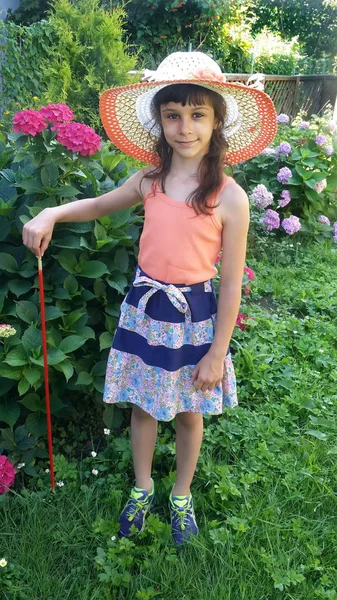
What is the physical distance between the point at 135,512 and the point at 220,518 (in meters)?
0.34

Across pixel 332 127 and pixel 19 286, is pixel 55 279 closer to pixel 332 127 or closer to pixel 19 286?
pixel 19 286

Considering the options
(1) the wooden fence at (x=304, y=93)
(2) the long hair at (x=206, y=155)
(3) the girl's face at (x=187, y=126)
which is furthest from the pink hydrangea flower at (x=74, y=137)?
(1) the wooden fence at (x=304, y=93)

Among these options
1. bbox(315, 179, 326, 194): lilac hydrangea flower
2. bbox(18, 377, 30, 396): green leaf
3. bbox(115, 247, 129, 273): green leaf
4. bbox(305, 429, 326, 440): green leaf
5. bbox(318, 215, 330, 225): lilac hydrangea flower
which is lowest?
bbox(305, 429, 326, 440): green leaf

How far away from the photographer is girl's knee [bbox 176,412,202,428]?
1.80 meters

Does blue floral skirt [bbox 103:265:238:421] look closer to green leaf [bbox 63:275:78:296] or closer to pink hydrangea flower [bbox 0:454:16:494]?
green leaf [bbox 63:275:78:296]

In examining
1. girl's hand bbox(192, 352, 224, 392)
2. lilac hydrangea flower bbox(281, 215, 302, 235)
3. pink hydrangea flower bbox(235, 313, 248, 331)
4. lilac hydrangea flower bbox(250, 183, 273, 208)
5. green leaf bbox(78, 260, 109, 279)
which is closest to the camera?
girl's hand bbox(192, 352, 224, 392)

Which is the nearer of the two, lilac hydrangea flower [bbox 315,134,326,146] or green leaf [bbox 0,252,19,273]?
green leaf [bbox 0,252,19,273]

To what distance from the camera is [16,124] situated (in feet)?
6.72

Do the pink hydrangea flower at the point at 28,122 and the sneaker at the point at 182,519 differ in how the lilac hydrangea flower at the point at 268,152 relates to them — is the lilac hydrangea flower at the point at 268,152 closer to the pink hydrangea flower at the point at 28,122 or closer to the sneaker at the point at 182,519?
the pink hydrangea flower at the point at 28,122

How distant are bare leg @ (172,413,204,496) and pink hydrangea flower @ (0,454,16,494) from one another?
61cm

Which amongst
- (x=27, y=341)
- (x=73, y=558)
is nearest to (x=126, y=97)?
(x=27, y=341)

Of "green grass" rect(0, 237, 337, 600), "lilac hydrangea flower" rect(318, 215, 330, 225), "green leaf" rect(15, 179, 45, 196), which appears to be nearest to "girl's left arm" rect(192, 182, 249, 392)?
"green grass" rect(0, 237, 337, 600)

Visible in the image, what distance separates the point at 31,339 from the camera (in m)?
1.97

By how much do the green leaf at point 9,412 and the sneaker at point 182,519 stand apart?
0.68 meters
